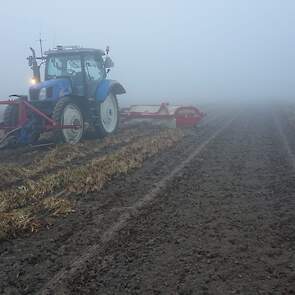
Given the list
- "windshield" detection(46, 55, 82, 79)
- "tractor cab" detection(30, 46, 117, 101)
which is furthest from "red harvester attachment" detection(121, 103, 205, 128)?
"windshield" detection(46, 55, 82, 79)

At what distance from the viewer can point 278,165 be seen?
8.73 metres

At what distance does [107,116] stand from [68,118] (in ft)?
7.73

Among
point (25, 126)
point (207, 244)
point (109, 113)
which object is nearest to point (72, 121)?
point (25, 126)

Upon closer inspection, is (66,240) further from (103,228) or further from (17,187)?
(17,187)

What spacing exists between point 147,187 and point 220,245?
8.53ft

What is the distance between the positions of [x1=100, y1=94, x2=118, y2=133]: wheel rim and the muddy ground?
5299mm

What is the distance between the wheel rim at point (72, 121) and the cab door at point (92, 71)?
1.12m

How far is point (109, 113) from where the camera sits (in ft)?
44.7

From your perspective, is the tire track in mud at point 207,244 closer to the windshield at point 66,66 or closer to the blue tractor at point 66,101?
the blue tractor at point 66,101

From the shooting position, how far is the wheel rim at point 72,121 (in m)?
11.2

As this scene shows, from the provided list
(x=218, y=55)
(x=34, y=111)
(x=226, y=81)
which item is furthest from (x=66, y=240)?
(x=218, y=55)

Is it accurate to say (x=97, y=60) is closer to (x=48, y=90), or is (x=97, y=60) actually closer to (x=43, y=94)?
(x=48, y=90)

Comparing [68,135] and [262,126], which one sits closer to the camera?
[68,135]

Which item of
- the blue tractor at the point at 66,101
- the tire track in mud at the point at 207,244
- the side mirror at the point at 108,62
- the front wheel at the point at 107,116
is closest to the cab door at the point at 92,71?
the blue tractor at the point at 66,101
